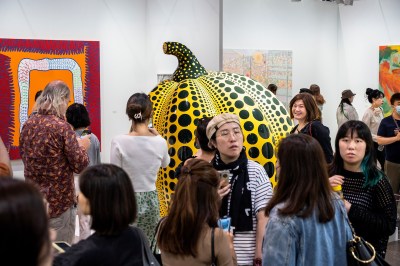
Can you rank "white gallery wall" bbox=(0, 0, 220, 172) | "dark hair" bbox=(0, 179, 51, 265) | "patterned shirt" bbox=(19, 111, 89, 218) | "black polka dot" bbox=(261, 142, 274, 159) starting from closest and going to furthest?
1. "dark hair" bbox=(0, 179, 51, 265)
2. "patterned shirt" bbox=(19, 111, 89, 218)
3. "black polka dot" bbox=(261, 142, 274, 159)
4. "white gallery wall" bbox=(0, 0, 220, 172)

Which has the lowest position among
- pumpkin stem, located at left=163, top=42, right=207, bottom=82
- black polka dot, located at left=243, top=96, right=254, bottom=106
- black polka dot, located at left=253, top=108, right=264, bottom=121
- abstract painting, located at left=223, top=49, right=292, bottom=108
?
black polka dot, located at left=253, top=108, right=264, bottom=121

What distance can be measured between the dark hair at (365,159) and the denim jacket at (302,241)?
0.63 meters

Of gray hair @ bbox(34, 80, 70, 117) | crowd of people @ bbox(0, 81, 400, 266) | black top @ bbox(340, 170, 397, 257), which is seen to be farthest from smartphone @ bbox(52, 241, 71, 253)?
gray hair @ bbox(34, 80, 70, 117)

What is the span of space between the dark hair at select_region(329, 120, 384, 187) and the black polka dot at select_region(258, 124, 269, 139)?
46.3 inches

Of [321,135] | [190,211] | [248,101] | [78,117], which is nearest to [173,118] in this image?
[248,101]

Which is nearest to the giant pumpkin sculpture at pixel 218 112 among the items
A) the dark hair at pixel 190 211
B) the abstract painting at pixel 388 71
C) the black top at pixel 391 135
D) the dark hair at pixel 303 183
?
the dark hair at pixel 190 211

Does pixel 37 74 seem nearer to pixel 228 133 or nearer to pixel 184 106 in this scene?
pixel 184 106

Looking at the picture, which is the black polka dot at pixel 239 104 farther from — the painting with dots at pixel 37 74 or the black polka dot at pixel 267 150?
the painting with dots at pixel 37 74

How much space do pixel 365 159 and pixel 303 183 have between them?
0.81 metres

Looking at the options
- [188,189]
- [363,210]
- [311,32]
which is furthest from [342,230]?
[311,32]

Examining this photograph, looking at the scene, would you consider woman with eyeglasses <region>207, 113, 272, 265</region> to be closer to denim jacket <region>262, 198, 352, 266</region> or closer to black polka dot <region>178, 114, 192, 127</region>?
denim jacket <region>262, 198, 352, 266</region>

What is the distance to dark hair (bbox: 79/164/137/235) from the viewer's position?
215cm

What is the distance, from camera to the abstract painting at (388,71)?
923cm

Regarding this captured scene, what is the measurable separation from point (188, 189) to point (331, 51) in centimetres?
799
